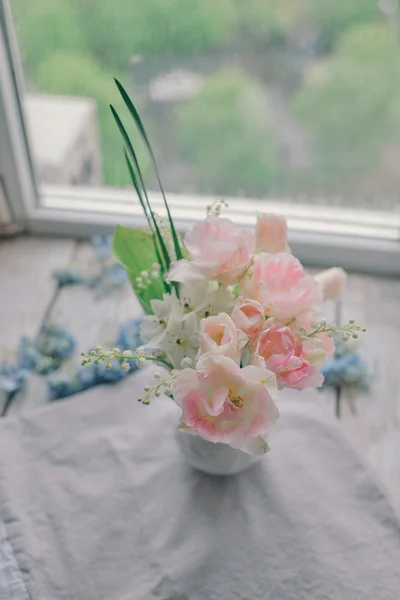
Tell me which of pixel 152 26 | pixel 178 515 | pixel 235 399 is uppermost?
pixel 152 26

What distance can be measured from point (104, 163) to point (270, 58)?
331 millimetres

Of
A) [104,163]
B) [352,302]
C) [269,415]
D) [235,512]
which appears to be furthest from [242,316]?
[104,163]

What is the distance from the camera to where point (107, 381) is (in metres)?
0.91

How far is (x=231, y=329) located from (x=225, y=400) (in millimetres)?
60

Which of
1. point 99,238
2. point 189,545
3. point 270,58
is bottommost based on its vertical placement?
point 189,545

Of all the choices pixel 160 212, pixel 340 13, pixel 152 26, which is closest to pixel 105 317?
pixel 160 212

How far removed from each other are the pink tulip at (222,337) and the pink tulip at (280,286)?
0.05 metres

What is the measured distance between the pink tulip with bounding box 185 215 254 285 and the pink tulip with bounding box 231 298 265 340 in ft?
0.11

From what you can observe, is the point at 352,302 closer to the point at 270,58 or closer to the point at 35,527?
the point at 270,58

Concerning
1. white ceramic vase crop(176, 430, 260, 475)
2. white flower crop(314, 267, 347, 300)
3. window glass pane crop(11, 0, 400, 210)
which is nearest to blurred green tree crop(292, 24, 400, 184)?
window glass pane crop(11, 0, 400, 210)

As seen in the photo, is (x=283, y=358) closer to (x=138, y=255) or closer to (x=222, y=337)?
(x=222, y=337)

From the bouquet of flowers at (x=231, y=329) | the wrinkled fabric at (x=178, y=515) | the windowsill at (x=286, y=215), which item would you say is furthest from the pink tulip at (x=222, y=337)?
the windowsill at (x=286, y=215)

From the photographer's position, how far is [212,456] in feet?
2.39

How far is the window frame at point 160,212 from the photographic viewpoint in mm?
1093
